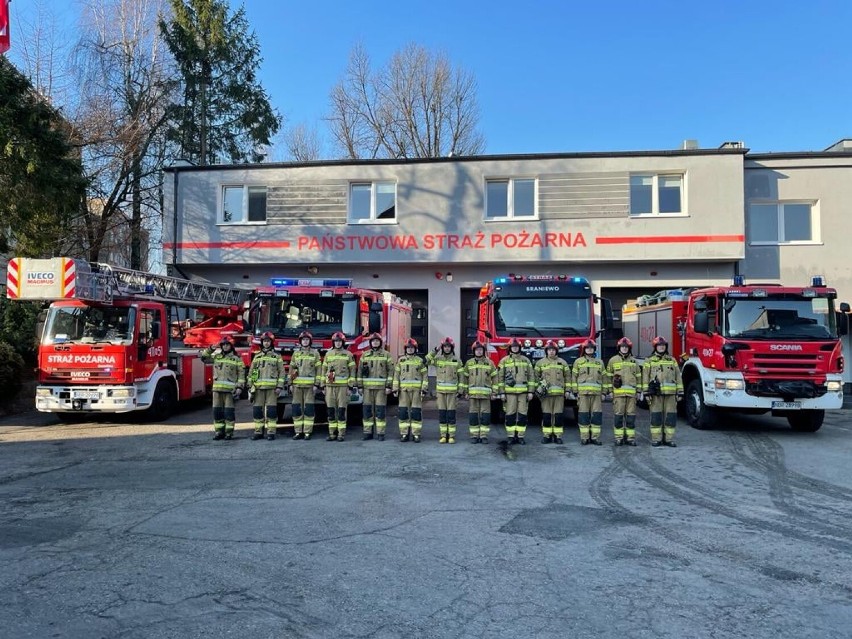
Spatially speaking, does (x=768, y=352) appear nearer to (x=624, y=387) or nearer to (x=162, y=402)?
(x=624, y=387)

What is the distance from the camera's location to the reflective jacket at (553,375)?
10.3 meters

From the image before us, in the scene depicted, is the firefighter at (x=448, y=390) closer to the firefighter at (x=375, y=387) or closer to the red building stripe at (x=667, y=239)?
the firefighter at (x=375, y=387)

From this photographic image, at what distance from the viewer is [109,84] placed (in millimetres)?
21562

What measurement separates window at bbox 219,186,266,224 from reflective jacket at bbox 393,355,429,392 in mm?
11266

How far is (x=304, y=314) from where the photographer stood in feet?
38.5

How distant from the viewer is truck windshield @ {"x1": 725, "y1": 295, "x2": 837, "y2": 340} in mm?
10953

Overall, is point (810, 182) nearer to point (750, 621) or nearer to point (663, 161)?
point (663, 161)

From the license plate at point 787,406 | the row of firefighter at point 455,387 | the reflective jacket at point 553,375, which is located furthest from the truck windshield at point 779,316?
the reflective jacket at point 553,375

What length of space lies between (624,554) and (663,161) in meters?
15.8

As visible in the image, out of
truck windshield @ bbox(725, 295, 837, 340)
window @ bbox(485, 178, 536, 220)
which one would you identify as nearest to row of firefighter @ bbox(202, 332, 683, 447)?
truck windshield @ bbox(725, 295, 837, 340)

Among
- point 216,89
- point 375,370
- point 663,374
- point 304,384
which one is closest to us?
point 663,374

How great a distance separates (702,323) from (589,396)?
2.92 meters

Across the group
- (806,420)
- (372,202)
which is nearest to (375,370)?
(806,420)

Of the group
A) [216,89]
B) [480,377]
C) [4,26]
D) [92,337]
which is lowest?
[480,377]
